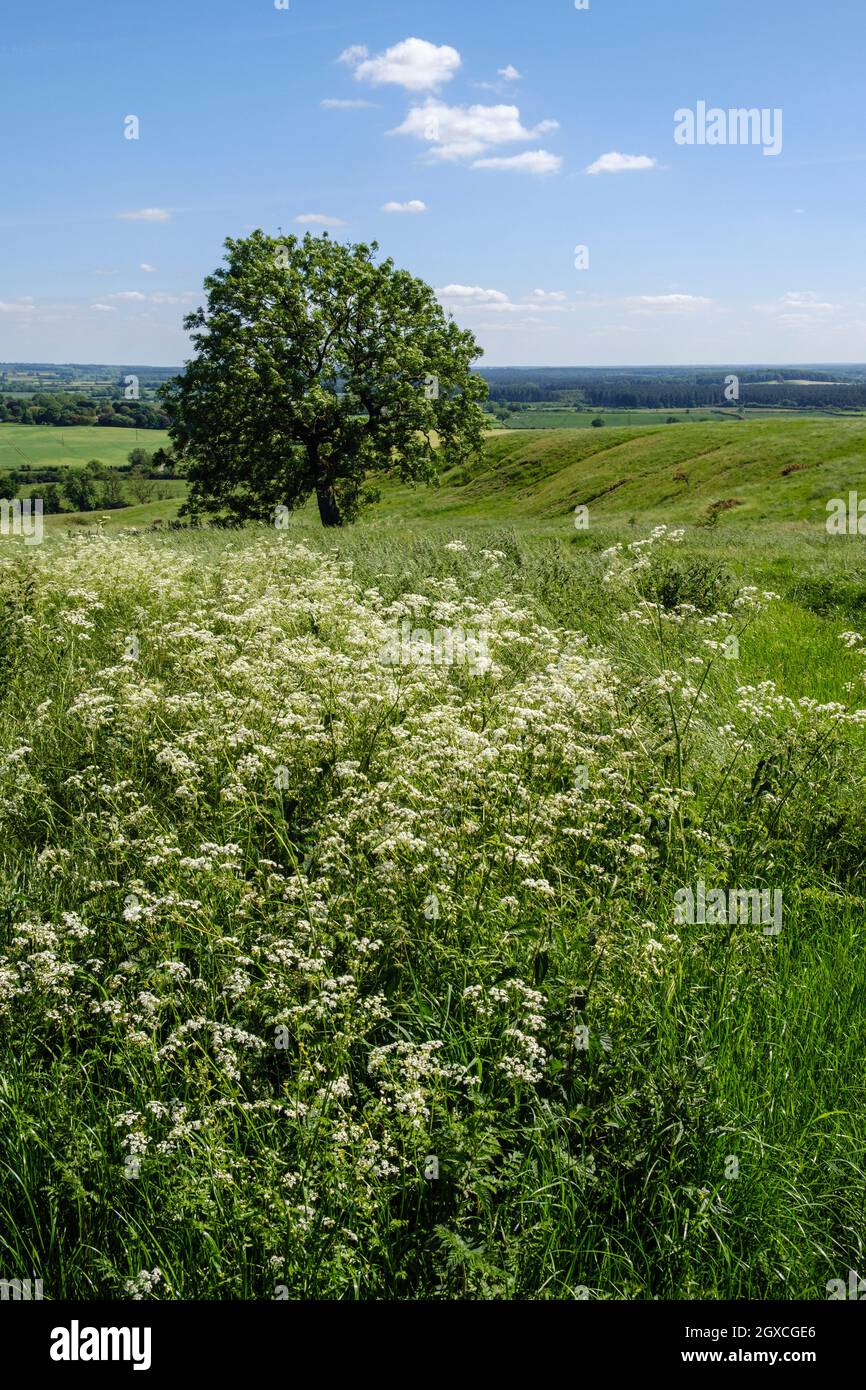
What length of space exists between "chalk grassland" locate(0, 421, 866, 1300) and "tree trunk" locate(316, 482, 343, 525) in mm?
31720

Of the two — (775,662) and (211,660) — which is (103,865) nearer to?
(211,660)

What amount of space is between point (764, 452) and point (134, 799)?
279 ft

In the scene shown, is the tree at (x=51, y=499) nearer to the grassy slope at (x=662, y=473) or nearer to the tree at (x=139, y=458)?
the tree at (x=139, y=458)

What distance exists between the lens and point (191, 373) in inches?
1455

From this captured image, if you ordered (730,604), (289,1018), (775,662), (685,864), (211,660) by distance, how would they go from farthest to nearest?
(730,604), (775,662), (211,660), (685,864), (289,1018)

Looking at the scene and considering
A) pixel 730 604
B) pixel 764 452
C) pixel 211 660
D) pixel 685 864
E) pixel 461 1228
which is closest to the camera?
pixel 461 1228

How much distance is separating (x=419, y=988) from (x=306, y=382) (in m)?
36.4

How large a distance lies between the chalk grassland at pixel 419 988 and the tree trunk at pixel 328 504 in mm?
31720

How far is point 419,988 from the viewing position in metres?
4.20

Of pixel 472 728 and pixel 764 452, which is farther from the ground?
pixel 764 452

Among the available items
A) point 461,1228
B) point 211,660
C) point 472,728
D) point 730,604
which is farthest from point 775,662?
point 461,1228

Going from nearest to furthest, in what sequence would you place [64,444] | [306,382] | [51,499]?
[306,382]
[51,499]
[64,444]

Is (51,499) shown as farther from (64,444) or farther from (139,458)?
(64,444)

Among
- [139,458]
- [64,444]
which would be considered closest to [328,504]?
[139,458]
